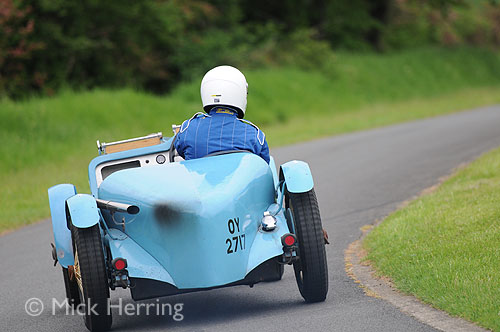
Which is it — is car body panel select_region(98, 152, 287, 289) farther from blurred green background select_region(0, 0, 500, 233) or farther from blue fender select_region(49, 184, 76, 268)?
blurred green background select_region(0, 0, 500, 233)

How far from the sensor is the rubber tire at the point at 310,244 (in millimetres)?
6191

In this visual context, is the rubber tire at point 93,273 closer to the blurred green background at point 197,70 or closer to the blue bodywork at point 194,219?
the blue bodywork at point 194,219

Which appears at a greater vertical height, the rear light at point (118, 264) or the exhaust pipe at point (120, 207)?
the exhaust pipe at point (120, 207)

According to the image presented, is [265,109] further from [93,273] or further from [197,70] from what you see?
[93,273]

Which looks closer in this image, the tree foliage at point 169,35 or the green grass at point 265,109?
the green grass at point 265,109

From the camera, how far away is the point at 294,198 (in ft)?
20.7

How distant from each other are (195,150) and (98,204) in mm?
946

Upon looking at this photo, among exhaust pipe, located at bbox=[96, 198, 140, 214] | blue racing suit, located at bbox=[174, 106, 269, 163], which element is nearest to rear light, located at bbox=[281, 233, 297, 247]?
blue racing suit, located at bbox=[174, 106, 269, 163]

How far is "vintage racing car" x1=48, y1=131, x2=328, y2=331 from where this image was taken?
5883 mm

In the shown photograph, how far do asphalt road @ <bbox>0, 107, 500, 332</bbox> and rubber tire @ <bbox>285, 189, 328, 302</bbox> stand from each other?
17 cm

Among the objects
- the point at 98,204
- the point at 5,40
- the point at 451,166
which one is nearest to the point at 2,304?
the point at 98,204

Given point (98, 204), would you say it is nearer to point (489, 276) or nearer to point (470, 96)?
point (489, 276)

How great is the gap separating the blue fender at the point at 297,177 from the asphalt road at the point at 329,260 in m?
0.91

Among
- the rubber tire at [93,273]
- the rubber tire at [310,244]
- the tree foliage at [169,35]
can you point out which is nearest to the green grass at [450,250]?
the rubber tire at [310,244]
